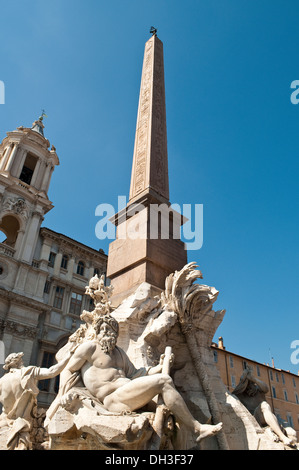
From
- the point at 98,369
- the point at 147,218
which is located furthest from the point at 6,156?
the point at 98,369

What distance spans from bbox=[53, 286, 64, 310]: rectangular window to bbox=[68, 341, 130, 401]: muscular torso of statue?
19149 mm

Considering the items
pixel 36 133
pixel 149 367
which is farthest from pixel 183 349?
pixel 36 133

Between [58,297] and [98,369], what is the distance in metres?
19.6

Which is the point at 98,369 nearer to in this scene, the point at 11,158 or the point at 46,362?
the point at 46,362

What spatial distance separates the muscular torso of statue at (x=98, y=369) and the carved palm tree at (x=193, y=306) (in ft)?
5.64

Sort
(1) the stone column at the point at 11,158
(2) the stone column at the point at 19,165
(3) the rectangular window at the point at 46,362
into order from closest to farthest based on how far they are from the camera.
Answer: (3) the rectangular window at the point at 46,362
(1) the stone column at the point at 11,158
(2) the stone column at the point at 19,165

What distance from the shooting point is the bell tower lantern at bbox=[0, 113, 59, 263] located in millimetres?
22266

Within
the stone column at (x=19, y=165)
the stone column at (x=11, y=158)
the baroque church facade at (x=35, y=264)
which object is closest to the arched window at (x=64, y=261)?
the baroque church facade at (x=35, y=264)

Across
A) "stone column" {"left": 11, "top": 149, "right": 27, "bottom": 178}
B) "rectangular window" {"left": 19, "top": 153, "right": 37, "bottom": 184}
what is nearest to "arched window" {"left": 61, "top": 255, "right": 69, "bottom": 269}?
Result: "rectangular window" {"left": 19, "top": 153, "right": 37, "bottom": 184}

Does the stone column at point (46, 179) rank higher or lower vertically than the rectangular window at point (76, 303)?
higher

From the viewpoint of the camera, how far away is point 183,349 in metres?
5.90

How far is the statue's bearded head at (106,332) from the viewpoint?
432cm

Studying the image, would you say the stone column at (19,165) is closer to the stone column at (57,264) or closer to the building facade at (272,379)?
the stone column at (57,264)
